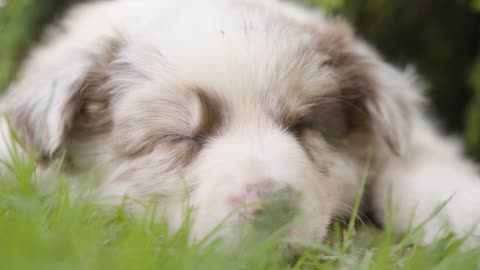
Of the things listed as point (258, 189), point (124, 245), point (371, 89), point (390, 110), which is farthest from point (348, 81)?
point (124, 245)

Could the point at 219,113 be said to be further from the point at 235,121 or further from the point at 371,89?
the point at 371,89

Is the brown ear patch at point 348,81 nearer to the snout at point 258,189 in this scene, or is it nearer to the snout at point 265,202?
the snout at point 258,189

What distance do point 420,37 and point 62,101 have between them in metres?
3.27

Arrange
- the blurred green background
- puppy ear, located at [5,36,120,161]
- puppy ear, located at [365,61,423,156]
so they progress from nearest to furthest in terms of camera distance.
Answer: puppy ear, located at [5,36,120,161] → puppy ear, located at [365,61,423,156] → the blurred green background

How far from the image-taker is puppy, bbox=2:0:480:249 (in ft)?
8.13

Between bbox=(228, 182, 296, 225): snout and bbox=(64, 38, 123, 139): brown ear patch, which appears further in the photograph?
bbox=(64, 38, 123, 139): brown ear patch

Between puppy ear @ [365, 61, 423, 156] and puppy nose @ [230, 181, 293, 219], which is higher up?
puppy ear @ [365, 61, 423, 156]

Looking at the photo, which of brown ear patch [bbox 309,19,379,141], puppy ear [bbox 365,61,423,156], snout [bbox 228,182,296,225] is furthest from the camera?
puppy ear [bbox 365,61,423,156]

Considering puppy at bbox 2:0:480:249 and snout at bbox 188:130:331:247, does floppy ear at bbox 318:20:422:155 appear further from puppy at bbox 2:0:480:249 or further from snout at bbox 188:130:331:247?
snout at bbox 188:130:331:247

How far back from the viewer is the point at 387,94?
3.23 meters

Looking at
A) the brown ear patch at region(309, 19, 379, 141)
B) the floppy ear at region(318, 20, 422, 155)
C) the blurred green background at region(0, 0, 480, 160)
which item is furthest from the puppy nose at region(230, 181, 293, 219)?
the blurred green background at region(0, 0, 480, 160)

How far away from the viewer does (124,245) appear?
6.42 ft

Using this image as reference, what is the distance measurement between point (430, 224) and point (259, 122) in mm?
912

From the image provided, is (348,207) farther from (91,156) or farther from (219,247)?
(91,156)
